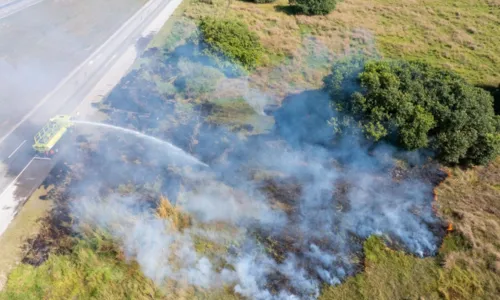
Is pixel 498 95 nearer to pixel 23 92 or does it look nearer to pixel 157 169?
pixel 157 169

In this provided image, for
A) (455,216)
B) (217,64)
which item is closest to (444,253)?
(455,216)

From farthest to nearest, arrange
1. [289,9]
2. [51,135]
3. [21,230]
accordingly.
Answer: [289,9] < [51,135] < [21,230]

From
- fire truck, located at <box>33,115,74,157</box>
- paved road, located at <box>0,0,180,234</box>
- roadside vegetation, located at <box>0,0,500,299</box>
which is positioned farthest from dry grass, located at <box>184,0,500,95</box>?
fire truck, located at <box>33,115,74,157</box>

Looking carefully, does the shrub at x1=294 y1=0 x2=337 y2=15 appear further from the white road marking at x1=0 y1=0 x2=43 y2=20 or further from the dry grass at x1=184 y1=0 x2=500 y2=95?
the white road marking at x1=0 y1=0 x2=43 y2=20

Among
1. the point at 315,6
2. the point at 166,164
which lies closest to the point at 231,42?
the point at 166,164

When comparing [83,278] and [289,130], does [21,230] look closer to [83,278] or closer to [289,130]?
[83,278]

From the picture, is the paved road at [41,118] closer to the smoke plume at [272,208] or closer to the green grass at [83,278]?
the smoke plume at [272,208]
